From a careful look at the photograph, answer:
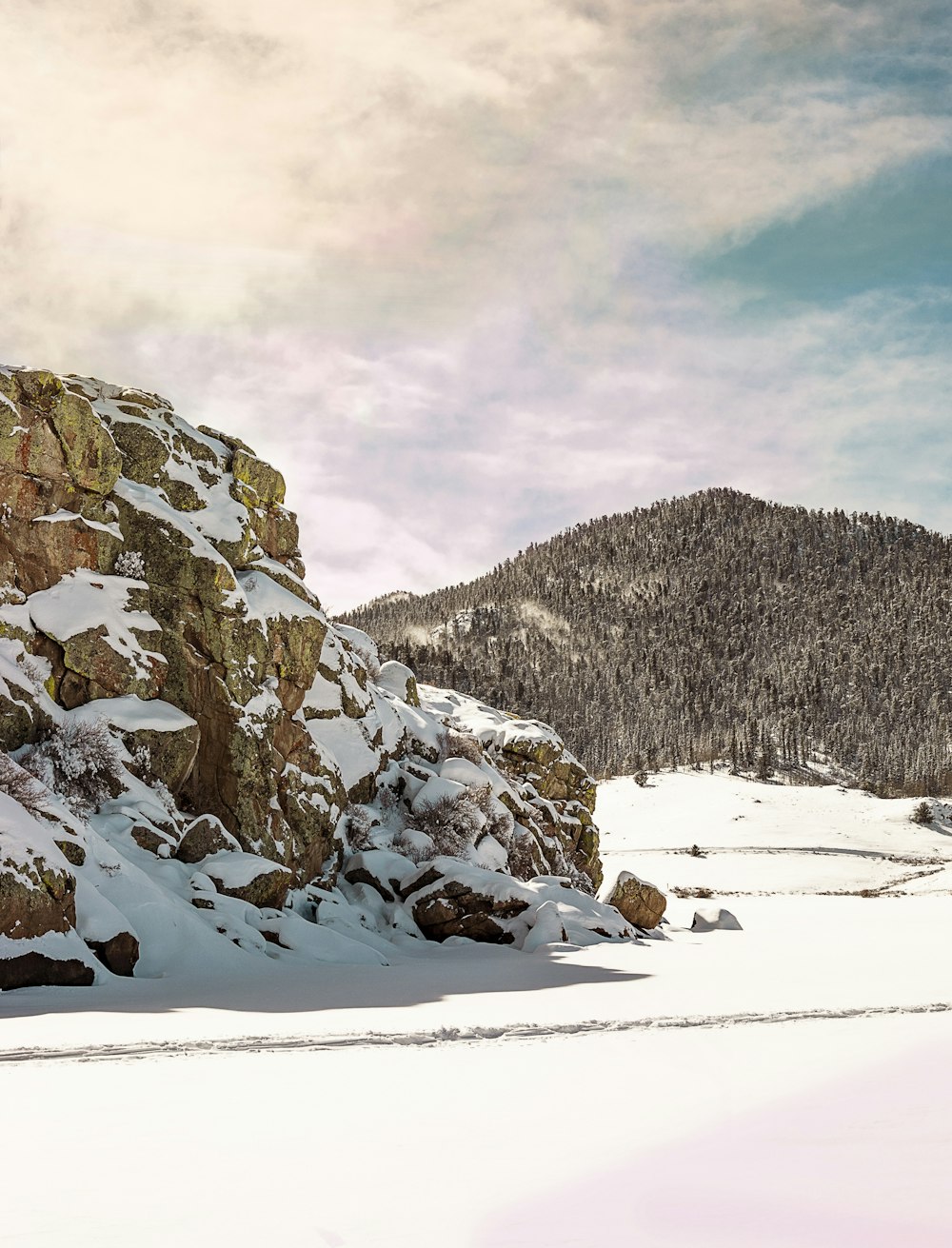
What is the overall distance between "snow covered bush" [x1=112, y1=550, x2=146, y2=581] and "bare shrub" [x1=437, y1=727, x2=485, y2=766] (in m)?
14.1

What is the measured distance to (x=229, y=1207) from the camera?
5586mm

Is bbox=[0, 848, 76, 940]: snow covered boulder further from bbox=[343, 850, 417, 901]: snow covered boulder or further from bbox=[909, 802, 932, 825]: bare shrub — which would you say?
bbox=[909, 802, 932, 825]: bare shrub

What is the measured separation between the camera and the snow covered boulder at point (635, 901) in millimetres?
33500

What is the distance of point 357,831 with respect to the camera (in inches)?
1184

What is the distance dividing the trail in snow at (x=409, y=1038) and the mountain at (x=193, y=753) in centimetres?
687

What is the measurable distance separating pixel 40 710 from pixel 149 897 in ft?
21.5

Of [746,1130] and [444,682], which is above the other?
[444,682]

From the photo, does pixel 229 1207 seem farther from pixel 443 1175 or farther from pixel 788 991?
pixel 788 991

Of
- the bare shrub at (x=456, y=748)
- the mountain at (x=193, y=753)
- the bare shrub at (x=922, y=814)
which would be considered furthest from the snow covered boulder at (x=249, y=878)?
the bare shrub at (x=922, y=814)

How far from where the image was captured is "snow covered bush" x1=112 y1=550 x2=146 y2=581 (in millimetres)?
27547

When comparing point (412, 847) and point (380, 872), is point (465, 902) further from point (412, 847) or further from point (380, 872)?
point (412, 847)

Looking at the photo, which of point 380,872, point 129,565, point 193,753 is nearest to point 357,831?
point 380,872

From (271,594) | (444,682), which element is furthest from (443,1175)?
(444,682)

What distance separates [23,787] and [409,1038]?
460 inches
